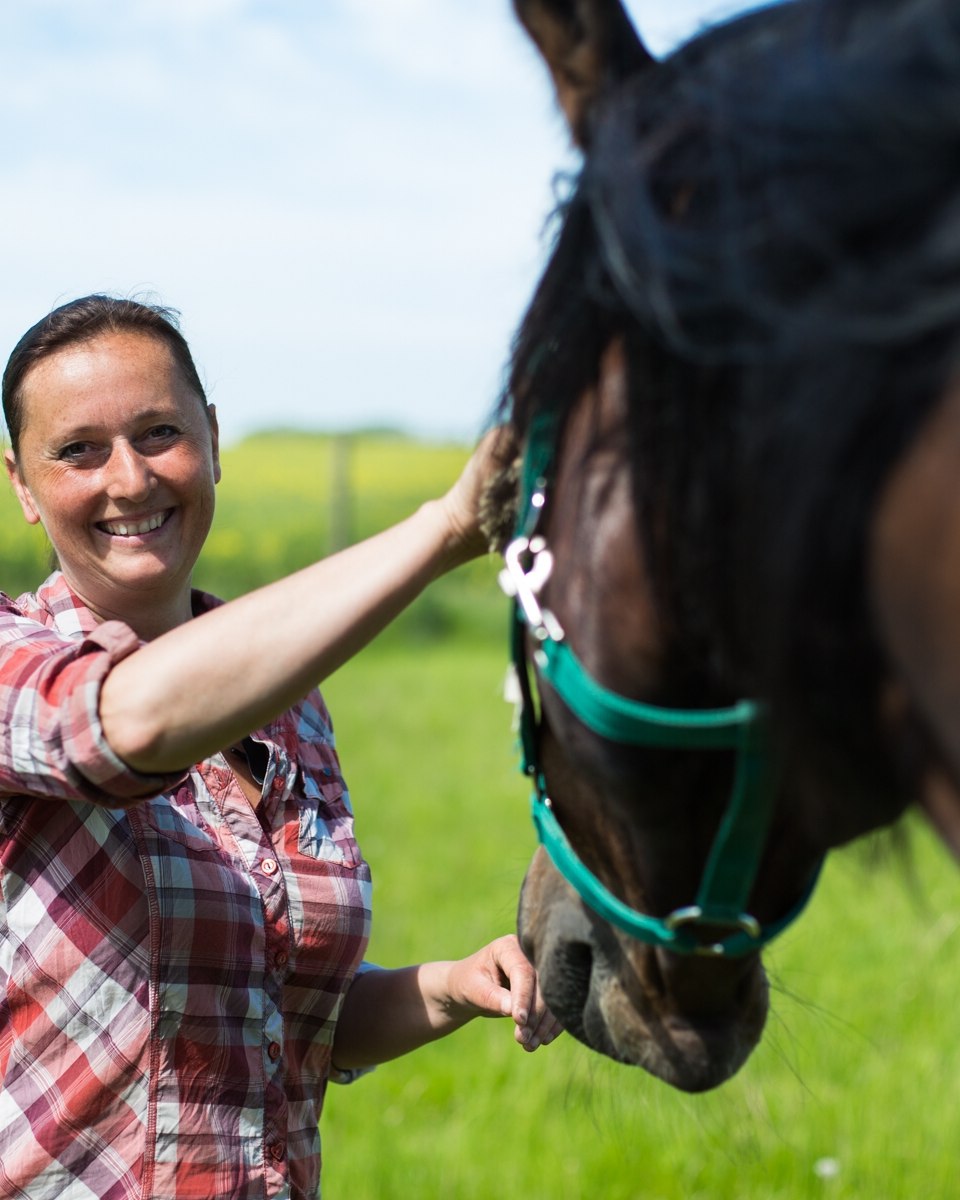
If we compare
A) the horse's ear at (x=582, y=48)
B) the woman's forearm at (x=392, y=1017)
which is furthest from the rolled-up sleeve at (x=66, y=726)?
the woman's forearm at (x=392, y=1017)

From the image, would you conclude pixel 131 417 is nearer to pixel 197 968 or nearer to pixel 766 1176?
pixel 197 968

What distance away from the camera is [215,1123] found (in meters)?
1.91

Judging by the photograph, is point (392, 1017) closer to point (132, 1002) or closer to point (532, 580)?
point (132, 1002)

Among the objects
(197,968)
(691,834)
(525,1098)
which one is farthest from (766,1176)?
(691,834)

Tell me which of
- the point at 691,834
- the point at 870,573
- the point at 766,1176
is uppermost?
the point at 870,573

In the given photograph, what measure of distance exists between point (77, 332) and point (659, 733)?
127 cm

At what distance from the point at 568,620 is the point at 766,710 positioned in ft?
0.74

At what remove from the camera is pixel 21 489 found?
7.55ft

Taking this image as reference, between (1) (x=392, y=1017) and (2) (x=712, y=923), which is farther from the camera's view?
(1) (x=392, y=1017)

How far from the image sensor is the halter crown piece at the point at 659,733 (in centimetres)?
123

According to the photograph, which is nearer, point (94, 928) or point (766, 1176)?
point (94, 928)

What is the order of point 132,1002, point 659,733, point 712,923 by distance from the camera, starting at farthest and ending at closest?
point 132,1002 < point 712,923 < point 659,733

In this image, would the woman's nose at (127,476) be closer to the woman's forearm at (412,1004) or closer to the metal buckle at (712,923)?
the woman's forearm at (412,1004)

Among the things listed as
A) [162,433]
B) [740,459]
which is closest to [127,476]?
[162,433]
